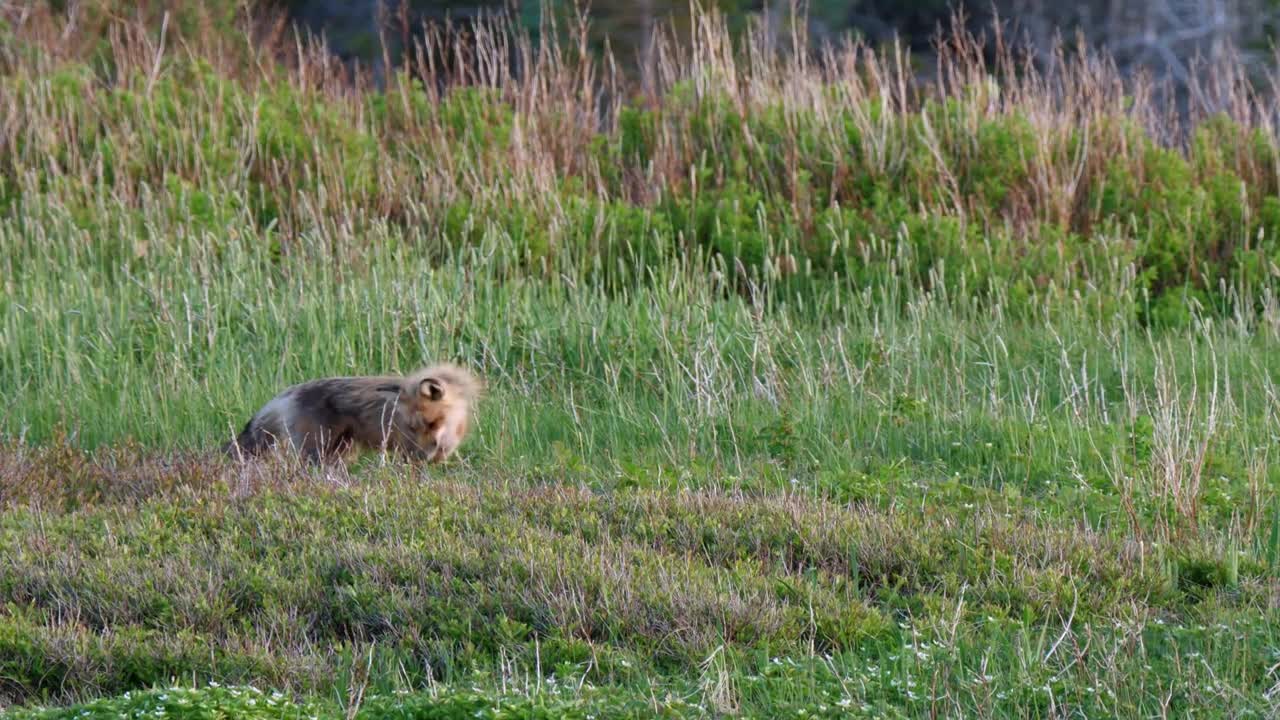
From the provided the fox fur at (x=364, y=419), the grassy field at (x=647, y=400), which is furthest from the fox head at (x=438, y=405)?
the grassy field at (x=647, y=400)

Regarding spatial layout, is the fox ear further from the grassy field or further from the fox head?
→ the grassy field

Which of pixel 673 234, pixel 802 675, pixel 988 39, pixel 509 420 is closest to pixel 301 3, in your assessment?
pixel 988 39

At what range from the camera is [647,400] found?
7.77 metres

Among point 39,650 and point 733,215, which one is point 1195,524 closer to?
point 39,650

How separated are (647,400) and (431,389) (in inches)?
65.6

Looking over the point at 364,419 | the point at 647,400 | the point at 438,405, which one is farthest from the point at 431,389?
the point at 647,400

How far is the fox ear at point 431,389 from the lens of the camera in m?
6.36

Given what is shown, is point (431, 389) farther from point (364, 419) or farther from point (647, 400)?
point (647, 400)

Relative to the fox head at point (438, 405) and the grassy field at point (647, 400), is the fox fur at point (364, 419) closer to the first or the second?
the fox head at point (438, 405)

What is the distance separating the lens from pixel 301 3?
2348cm

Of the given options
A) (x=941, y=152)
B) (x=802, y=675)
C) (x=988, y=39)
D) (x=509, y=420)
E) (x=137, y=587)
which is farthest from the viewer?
(x=988, y=39)

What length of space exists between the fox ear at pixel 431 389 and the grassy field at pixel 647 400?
0.37 metres

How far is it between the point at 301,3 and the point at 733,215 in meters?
14.8

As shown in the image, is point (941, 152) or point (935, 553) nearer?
point (935, 553)
